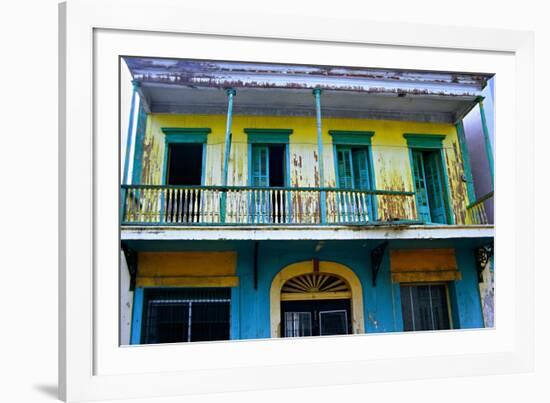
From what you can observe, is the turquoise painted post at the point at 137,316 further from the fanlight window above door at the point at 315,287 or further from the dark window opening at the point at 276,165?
the dark window opening at the point at 276,165

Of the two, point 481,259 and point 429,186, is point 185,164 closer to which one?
point 429,186

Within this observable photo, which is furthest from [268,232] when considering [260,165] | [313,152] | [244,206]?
[313,152]

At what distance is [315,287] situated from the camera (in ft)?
15.3

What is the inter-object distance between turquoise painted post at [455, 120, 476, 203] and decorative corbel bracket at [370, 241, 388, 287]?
1.43 m

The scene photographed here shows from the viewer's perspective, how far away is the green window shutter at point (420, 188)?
518cm

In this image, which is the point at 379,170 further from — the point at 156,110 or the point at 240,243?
the point at 156,110

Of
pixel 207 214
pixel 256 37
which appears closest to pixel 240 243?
pixel 207 214

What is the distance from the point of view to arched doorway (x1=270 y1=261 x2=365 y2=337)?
4.52 meters

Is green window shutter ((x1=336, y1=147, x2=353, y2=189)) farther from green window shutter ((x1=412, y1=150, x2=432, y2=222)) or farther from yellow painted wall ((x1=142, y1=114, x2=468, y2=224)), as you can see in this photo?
green window shutter ((x1=412, y1=150, x2=432, y2=222))

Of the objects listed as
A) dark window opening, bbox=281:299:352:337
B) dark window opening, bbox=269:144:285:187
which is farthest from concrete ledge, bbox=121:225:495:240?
dark window opening, bbox=269:144:285:187

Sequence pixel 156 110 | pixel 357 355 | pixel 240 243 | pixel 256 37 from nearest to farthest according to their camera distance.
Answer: pixel 256 37, pixel 357 355, pixel 240 243, pixel 156 110

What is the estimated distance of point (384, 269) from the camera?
15.6 feet

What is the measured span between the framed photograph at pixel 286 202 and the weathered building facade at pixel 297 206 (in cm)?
2

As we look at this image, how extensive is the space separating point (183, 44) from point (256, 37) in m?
0.54
